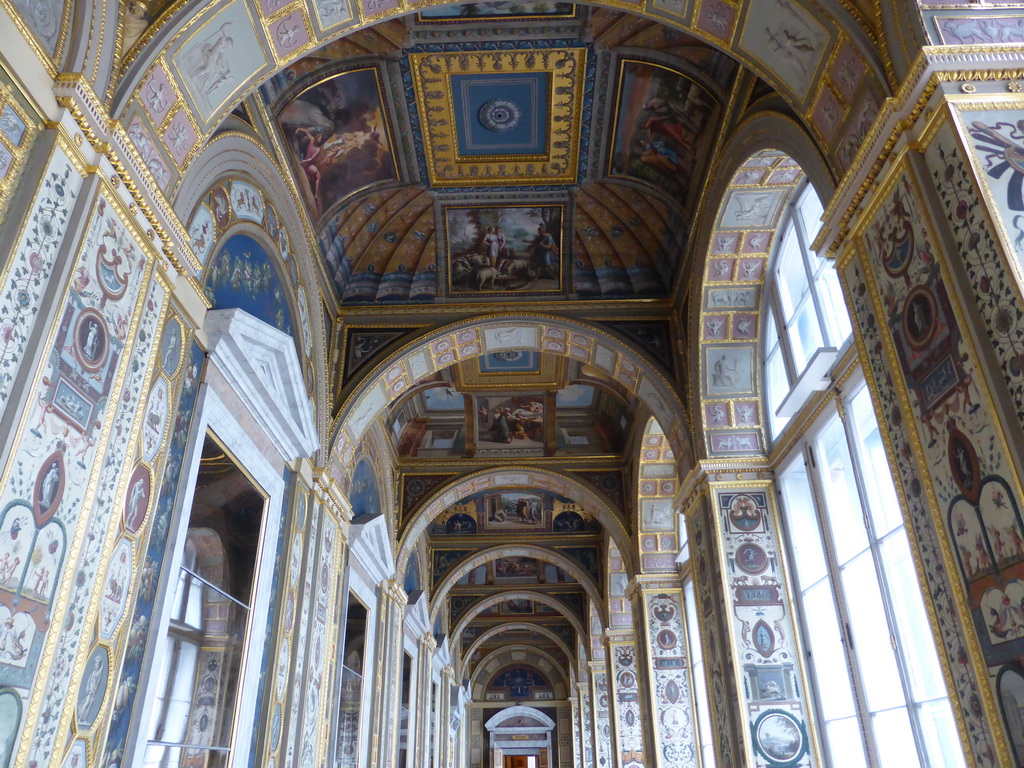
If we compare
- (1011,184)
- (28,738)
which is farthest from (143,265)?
(1011,184)

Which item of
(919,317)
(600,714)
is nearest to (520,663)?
(600,714)

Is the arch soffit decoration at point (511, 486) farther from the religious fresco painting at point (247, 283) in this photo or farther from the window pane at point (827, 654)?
the religious fresco painting at point (247, 283)

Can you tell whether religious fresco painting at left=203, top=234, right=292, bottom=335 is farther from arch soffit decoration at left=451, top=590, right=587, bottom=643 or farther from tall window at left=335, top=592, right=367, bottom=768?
arch soffit decoration at left=451, top=590, right=587, bottom=643

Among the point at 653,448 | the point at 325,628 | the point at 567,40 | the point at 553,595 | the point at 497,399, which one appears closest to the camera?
the point at 567,40

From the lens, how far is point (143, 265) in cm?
477

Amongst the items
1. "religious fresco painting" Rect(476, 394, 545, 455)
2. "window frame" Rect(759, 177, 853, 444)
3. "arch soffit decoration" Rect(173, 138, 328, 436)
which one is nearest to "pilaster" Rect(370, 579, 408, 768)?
"religious fresco painting" Rect(476, 394, 545, 455)

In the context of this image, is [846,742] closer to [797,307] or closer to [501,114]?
[797,307]

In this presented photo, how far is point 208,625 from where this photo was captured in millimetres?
6145

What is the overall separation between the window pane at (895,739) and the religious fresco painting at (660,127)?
6.05m

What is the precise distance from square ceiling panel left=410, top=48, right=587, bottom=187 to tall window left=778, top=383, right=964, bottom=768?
4.48 metres

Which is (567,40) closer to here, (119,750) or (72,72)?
(72,72)

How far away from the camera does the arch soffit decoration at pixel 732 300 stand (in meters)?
8.06

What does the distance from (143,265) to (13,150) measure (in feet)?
3.85

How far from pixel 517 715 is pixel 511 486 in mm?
23684
